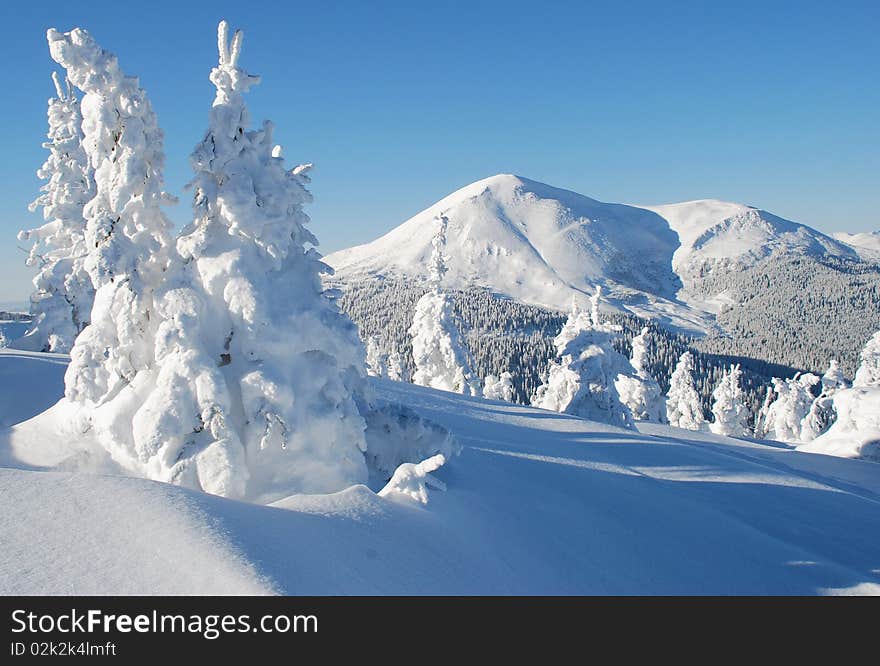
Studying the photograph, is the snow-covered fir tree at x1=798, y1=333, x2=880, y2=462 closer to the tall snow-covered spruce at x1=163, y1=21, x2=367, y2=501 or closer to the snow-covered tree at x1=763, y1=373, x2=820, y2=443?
the tall snow-covered spruce at x1=163, y1=21, x2=367, y2=501

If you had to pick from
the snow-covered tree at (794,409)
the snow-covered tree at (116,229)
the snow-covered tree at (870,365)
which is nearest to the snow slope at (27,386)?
the snow-covered tree at (116,229)

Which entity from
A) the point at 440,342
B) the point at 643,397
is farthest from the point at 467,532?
the point at 643,397

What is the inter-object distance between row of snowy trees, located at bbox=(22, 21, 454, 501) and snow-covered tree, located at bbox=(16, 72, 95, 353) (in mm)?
13718

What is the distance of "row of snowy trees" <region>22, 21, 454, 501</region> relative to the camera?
9250mm

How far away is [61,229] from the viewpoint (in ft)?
76.3

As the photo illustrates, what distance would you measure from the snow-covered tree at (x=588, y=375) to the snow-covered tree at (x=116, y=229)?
23678 millimetres

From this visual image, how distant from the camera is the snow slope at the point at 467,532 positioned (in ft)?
18.7

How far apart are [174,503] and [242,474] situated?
217 cm

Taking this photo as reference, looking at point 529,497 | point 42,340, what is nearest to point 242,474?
point 529,497

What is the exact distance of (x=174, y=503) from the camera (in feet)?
22.5

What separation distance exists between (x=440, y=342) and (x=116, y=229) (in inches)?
1185

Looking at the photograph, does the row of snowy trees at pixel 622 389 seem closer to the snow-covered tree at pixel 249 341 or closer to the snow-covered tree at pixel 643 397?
the snow-covered tree at pixel 643 397

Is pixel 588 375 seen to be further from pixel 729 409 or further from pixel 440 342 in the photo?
pixel 729 409

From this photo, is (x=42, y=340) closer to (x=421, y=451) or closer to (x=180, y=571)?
(x=421, y=451)
